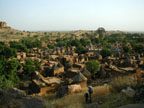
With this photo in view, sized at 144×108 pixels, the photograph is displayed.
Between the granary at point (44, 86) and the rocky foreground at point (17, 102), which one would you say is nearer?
the rocky foreground at point (17, 102)

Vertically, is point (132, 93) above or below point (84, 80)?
above

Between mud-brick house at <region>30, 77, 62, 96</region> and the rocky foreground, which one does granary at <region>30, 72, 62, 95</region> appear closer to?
mud-brick house at <region>30, 77, 62, 96</region>

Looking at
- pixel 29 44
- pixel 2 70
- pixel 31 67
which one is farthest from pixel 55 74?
pixel 29 44

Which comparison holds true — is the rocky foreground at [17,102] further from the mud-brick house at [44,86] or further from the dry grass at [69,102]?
the mud-brick house at [44,86]

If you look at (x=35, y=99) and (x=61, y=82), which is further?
(x=61, y=82)

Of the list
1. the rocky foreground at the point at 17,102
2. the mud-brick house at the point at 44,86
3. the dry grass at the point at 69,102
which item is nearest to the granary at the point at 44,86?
the mud-brick house at the point at 44,86

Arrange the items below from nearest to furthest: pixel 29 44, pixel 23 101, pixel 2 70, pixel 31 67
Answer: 1. pixel 23 101
2. pixel 2 70
3. pixel 31 67
4. pixel 29 44

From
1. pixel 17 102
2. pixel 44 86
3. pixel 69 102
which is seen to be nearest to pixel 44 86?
pixel 44 86

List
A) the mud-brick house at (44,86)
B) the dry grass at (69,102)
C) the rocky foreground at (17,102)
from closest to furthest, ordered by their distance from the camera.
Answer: the rocky foreground at (17,102) < the dry grass at (69,102) < the mud-brick house at (44,86)

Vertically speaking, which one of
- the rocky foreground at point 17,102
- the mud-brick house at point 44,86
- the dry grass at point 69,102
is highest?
the rocky foreground at point 17,102

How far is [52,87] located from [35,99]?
362 inches

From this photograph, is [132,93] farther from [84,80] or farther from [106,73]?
[106,73]

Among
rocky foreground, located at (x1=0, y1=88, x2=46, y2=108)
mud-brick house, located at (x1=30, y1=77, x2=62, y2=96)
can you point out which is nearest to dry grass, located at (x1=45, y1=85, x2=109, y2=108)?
rocky foreground, located at (x1=0, y1=88, x2=46, y2=108)

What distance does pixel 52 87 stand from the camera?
13.7 meters
